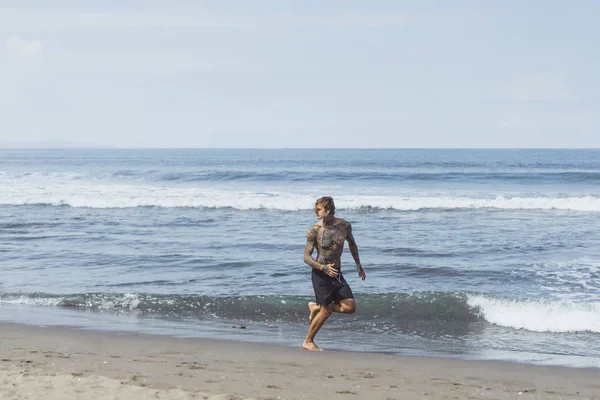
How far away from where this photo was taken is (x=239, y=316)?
9.46m

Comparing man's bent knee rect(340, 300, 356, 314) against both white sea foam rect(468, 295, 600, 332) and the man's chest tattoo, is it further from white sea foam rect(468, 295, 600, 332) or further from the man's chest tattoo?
white sea foam rect(468, 295, 600, 332)

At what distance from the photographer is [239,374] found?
615cm

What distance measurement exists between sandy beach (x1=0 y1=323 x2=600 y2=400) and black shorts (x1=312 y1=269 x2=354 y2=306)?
1.89 feet

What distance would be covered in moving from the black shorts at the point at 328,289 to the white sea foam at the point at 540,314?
9.09 ft

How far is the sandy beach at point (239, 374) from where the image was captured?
5.52 metres

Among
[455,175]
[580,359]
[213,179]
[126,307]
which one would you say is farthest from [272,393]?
[455,175]

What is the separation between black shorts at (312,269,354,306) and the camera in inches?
288

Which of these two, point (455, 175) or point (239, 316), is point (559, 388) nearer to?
point (239, 316)

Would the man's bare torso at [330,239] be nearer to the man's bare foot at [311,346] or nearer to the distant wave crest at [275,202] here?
the man's bare foot at [311,346]

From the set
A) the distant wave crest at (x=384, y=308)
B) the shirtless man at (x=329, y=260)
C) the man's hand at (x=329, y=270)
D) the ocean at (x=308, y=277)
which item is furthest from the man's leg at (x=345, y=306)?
the distant wave crest at (x=384, y=308)

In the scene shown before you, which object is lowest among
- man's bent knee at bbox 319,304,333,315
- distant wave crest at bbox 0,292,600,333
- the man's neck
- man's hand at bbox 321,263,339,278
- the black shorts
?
distant wave crest at bbox 0,292,600,333

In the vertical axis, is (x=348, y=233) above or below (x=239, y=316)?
above

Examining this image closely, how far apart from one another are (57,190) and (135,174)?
17204mm

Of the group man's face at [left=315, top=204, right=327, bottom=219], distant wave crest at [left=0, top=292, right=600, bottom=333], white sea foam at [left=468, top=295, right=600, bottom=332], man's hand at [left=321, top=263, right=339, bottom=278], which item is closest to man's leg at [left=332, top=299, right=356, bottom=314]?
man's hand at [left=321, top=263, right=339, bottom=278]
